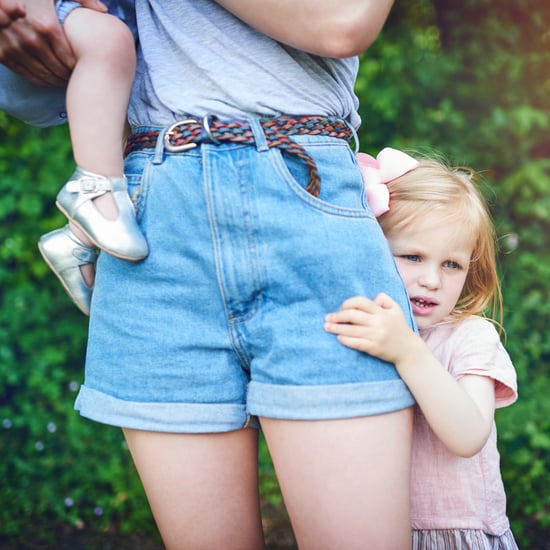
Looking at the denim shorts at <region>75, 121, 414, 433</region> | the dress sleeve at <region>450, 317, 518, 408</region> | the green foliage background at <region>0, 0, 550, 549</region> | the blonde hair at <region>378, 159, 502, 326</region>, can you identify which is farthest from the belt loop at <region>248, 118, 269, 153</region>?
the green foliage background at <region>0, 0, 550, 549</region>

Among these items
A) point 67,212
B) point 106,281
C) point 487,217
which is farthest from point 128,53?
point 487,217

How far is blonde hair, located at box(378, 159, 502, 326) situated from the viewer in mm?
1621

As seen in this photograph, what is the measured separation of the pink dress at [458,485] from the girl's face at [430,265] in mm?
70

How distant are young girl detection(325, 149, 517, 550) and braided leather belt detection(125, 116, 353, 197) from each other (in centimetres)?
30

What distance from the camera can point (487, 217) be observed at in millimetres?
1713

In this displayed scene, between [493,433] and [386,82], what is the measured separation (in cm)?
265

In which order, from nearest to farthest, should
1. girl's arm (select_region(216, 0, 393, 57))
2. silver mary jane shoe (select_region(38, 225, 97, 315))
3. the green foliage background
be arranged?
girl's arm (select_region(216, 0, 393, 57))
silver mary jane shoe (select_region(38, 225, 97, 315))
the green foliage background

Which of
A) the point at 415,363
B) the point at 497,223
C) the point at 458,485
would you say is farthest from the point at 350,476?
the point at 497,223

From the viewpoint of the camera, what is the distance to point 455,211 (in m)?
1.64

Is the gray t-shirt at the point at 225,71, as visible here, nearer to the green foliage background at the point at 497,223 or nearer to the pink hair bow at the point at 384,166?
the pink hair bow at the point at 384,166

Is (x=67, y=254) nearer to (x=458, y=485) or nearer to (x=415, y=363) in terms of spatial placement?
(x=415, y=363)

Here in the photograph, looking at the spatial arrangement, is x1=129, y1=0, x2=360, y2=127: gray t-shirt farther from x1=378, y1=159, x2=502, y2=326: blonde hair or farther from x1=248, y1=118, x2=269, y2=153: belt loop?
x1=378, y1=159, x2=502, y2=326: blonde hair

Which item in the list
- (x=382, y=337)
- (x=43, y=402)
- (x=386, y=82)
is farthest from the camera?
(x=386, y=82)

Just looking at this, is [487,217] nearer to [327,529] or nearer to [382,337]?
[382,337]
